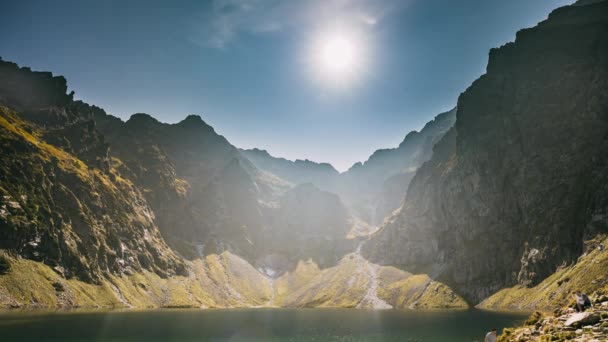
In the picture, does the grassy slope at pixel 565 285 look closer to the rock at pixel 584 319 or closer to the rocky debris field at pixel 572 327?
the rocky debris field at pixel 572 327

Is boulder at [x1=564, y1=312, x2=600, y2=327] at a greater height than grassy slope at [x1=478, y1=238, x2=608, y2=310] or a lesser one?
greater

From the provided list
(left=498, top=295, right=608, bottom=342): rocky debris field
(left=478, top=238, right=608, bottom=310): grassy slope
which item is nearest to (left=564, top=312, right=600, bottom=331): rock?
(left=498, top=295, right=608, bottom=342): rocky debris field

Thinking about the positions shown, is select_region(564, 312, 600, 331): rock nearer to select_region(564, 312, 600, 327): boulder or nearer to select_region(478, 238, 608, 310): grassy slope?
select_region(564, 312, 600, 327): boulder

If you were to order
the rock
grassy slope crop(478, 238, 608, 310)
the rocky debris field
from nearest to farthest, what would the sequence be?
the rocky debris field
the rock
grassy slope crop(478, 238, 608, 310)

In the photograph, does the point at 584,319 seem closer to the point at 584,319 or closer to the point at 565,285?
the point at 584,319

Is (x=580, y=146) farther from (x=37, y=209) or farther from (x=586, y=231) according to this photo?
(x=37, y=209)

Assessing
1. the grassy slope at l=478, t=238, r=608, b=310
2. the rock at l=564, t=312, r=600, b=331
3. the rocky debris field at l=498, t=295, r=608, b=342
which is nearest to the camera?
the rocky debris field at l=498, t=295, r=608, b=342

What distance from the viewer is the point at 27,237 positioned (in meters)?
171

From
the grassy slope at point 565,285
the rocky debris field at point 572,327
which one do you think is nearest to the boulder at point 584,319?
the rocky debris field at point 572,327

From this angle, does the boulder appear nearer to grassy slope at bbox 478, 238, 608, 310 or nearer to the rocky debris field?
the rocky debris field

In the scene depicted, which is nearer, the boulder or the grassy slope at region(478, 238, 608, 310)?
the boulder

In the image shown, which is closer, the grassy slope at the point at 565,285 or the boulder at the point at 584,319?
the boulder at the point at 584,319

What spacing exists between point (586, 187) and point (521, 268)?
54.9 meters

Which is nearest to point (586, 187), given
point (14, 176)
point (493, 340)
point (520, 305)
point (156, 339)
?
point (520, 305)
